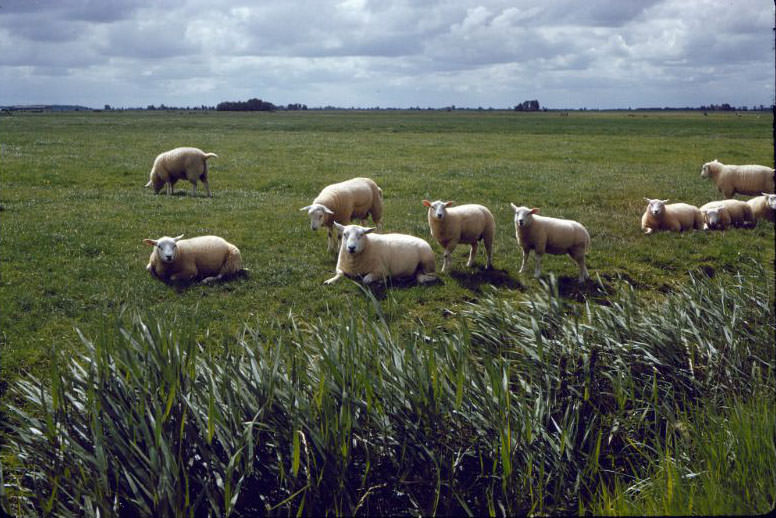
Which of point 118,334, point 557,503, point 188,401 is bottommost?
point 557,503

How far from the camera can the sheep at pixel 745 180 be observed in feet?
64.3

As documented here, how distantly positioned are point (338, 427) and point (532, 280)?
6.85m

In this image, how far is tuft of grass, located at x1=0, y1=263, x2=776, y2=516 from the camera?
4398mm

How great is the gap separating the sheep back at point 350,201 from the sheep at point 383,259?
1.83 m

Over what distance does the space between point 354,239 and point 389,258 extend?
2.67ft

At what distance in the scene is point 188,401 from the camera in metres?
4.62

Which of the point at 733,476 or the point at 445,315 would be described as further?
the point at 445,315

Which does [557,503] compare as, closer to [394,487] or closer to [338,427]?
[394,487]

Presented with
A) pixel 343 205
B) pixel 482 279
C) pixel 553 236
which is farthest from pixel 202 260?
pixel 553 236

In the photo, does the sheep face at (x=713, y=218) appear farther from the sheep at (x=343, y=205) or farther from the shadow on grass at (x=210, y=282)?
the shadow on grass at (x=210, y=282)

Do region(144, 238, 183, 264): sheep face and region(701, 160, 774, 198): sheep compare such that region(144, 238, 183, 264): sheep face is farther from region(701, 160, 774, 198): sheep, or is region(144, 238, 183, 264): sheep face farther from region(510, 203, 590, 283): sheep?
region(701, 160, 774, 198): sheep

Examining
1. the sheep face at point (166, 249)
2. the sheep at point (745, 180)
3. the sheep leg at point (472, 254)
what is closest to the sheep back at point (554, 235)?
the sheep leg at point (472, 254)

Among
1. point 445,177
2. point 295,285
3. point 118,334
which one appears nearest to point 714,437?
point 118,334

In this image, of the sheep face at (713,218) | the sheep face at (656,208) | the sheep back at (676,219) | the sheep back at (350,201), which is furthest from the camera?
the sheep face at (713,218)
